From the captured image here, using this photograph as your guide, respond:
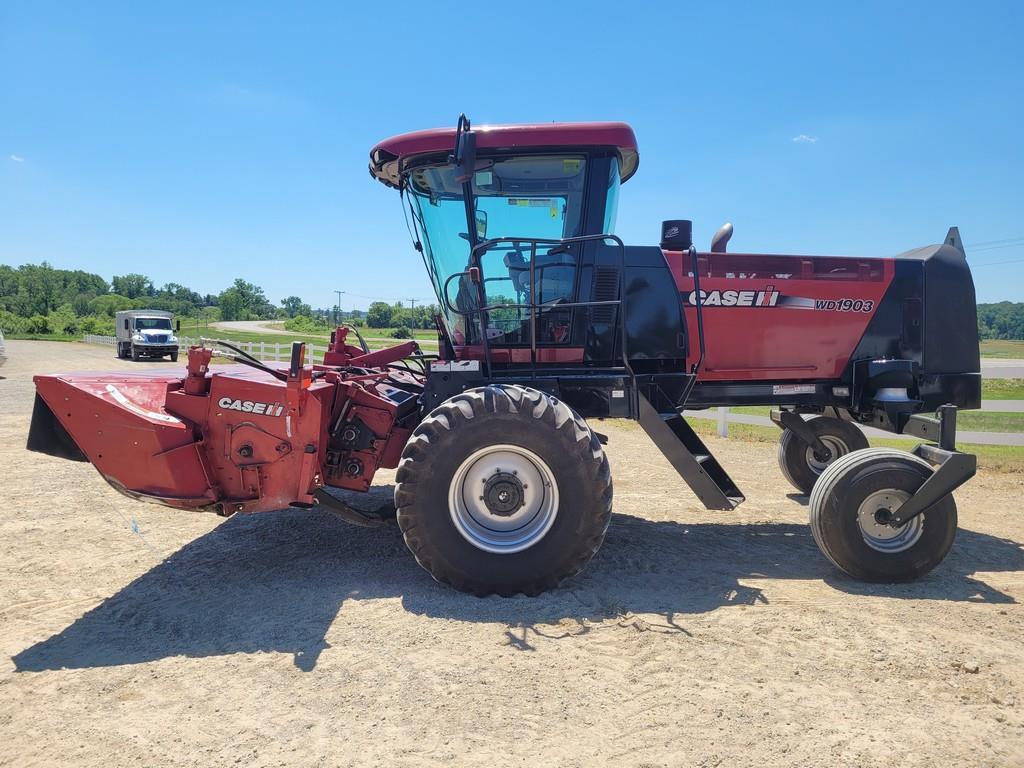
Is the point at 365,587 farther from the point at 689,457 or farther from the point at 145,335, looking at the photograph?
the point at 145,335

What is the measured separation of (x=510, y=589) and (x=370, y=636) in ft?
3.01

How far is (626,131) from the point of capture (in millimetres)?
4711

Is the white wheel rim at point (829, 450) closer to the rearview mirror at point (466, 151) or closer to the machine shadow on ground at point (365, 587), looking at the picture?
the machine shadow on ground at point (365, 587)

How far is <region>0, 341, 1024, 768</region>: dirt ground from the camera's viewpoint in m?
2.67

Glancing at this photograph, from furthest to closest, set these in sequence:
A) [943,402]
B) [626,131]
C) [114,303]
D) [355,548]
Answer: [114,303] < [943,402] < [355,548] < [626,131]

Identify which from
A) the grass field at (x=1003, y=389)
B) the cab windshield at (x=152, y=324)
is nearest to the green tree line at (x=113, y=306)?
the cab windshield at (x=152, y=324)

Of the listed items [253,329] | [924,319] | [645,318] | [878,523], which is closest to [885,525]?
[878,523]

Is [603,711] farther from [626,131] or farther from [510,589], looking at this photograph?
[626,131]

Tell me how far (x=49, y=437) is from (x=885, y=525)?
545cm

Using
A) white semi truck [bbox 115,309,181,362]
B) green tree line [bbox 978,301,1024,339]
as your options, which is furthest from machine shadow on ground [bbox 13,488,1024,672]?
green tree line [bbox 978,301,1024,339]

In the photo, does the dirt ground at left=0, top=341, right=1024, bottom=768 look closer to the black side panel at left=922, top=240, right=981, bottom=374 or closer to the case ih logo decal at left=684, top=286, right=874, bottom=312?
the black side panel at left=922, top=240, right=981, bottom=374

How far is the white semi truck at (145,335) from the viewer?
3219cm

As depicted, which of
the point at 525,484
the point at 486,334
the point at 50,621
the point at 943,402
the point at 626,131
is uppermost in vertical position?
the point at 626,131

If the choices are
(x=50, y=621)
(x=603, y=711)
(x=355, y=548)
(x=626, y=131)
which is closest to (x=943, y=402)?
(x=626, y=131)
